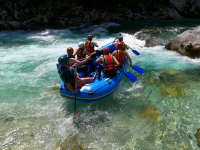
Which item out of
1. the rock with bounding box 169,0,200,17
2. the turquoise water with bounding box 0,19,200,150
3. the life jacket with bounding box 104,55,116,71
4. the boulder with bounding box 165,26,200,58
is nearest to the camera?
the turquoise water with bounding box 0,19,200,150

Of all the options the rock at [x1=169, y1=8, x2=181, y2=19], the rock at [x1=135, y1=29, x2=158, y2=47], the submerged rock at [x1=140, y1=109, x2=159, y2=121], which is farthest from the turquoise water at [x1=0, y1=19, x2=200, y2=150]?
the rock at [x1=169, y1=8, x2=181, y2=19]

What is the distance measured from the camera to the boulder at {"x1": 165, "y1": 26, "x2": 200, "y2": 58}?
6535 millimetres

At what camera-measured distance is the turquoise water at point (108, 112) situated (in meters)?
3.09

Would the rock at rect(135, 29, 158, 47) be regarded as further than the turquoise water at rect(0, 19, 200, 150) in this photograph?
Yes

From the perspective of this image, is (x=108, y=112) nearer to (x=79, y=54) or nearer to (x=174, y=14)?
(x=79, y=54)

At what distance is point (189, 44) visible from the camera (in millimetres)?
6711

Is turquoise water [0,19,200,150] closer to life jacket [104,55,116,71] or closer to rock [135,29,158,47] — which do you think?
life jacket [104,55,116,71]

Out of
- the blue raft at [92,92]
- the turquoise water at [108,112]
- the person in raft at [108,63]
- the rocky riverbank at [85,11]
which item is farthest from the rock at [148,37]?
the blue raft at [92,92]

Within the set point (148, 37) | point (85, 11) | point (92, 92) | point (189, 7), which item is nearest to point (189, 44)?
point (148, 37)

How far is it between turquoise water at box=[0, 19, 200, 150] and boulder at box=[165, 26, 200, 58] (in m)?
0.45

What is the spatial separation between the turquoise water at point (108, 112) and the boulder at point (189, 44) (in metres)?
0.45

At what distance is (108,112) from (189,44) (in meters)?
5.39

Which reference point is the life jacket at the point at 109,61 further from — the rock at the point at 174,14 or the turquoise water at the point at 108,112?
the rock at the point at 174,14

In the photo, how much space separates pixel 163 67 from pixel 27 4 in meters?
14.6
